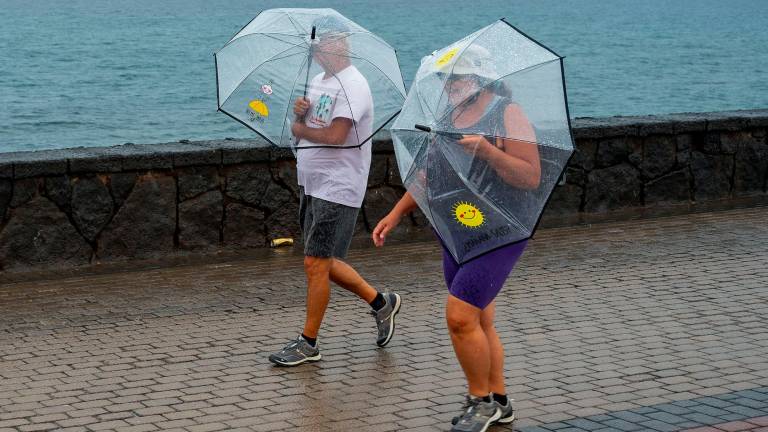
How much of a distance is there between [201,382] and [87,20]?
95417mm

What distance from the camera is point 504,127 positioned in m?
5.47

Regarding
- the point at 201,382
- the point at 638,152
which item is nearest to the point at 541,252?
the point at 638,152

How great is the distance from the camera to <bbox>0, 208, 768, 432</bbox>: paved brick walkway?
603 cm

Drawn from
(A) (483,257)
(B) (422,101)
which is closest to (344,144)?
(B) (422,101)

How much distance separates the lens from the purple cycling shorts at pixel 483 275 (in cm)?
562

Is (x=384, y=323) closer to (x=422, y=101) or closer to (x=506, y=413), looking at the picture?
(x=506, y=413)

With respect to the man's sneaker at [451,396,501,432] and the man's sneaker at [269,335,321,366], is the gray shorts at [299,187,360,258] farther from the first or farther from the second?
the man's sneaker at [451,396,501,432]

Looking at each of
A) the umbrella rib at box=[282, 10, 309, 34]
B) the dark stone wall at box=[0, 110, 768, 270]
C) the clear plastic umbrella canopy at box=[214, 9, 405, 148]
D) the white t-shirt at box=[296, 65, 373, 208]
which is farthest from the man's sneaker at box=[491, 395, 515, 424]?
the dark stone wall at box=[0, 110, 768, 270]

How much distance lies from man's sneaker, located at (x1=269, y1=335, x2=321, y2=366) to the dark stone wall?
9.01ft

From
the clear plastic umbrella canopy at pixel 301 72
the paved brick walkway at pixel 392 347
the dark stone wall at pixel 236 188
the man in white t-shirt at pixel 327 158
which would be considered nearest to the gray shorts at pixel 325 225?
the man in white t-shirt at pixel 327 158

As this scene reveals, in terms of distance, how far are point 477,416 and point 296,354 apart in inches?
55.8

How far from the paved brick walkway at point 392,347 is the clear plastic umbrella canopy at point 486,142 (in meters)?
1.00

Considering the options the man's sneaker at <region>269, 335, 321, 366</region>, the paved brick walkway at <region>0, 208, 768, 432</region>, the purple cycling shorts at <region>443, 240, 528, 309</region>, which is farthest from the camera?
the man's sneaker at <region>269, 335, 321, 366</region>

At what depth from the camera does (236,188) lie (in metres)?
9.70
